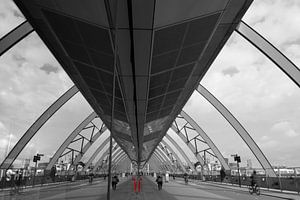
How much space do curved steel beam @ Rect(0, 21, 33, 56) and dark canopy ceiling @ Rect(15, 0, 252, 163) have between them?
3950mm

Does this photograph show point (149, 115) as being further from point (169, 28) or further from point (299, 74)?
point (169, 28)

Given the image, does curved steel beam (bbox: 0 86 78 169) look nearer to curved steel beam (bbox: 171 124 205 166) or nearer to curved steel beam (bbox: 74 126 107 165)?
curved steel beam (bbox: 74 126 107 165)

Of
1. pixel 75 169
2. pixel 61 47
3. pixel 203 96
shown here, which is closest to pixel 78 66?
pixel 61 47

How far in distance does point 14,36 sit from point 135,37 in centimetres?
986

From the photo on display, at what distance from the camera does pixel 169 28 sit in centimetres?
895

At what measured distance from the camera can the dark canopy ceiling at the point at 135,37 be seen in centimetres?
783

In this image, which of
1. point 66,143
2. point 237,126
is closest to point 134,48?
point 237,126

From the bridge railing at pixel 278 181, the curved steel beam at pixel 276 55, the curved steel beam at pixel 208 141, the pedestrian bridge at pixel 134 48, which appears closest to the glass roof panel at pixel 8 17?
the pedestrian bridge at pixel 134 48

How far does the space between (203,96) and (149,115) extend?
969 cm

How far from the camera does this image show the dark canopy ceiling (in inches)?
308

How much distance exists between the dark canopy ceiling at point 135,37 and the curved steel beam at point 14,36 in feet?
13.0

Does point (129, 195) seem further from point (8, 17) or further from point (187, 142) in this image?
point (187, 142)

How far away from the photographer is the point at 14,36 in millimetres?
15406

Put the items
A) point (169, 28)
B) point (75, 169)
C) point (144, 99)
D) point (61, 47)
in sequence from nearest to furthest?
point (169, 28), point (61, 47), point (144, 99), point (75, 169)
